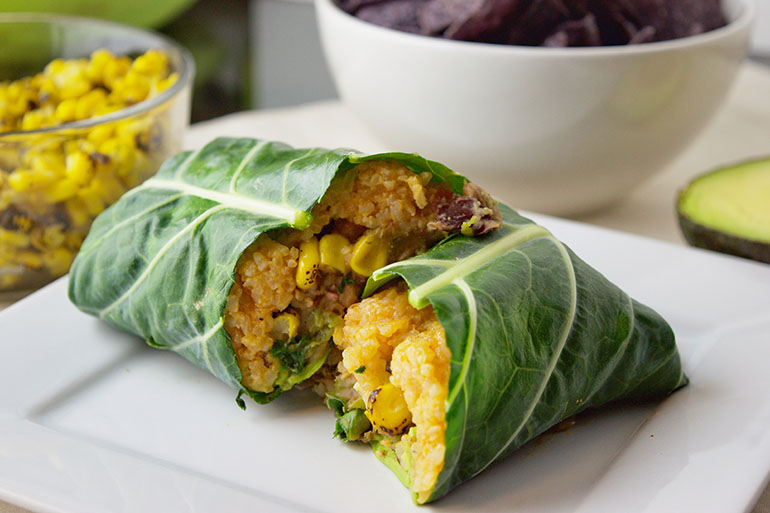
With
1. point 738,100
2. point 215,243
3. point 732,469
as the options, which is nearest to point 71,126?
point 215,243

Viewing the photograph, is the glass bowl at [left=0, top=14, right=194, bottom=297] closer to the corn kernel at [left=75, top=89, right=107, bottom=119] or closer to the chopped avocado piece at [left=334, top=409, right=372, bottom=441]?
the corn kernel at [left=75, top=89, right=107, bottom=119]

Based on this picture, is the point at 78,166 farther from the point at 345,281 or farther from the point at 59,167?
the point at 345,281

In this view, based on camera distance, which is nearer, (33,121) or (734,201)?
(734,201)

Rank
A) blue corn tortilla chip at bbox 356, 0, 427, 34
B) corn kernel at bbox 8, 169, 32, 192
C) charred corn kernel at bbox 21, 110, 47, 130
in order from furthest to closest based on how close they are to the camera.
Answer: blue corn tortilla chip at bbox 356, 0, 427, 34, charred corn kernel at bbox 21, 110, 47, 130, corn kernel at bbox 8, 169, 32, 192

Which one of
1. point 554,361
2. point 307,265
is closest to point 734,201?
point 554,361

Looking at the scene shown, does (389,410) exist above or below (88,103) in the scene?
above

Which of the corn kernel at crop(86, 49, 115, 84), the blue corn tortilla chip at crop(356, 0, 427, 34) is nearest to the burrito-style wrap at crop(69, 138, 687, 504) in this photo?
the blue corn tortilla chip at crop(356, 0, 427, 34)
